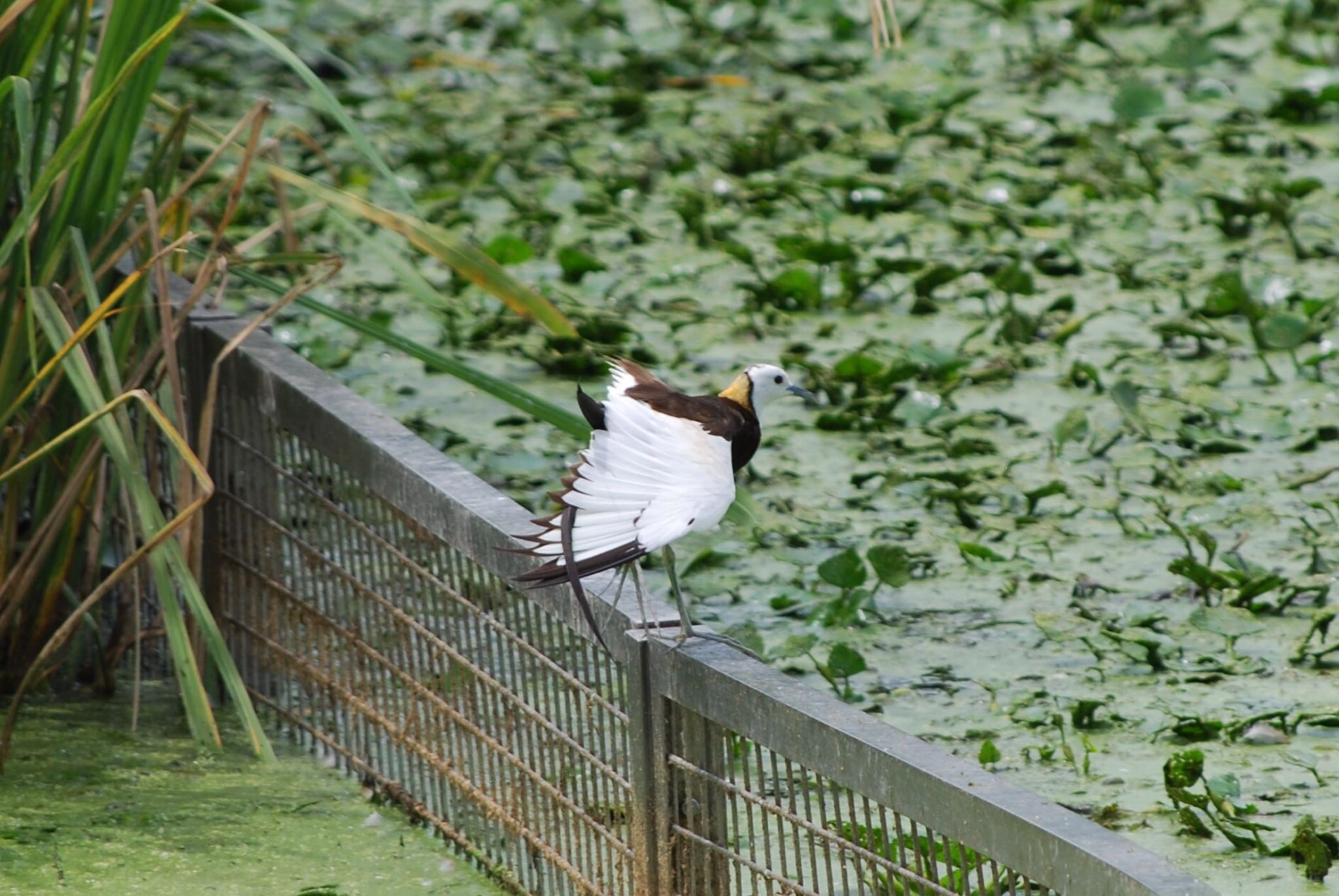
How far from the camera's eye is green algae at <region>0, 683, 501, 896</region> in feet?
8.33

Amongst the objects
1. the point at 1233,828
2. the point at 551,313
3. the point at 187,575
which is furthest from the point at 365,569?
the point at 1233,828

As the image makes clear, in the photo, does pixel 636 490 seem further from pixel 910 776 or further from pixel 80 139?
pixel 80 139

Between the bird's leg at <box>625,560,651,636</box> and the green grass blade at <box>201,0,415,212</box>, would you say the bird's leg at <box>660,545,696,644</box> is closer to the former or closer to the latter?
the bird's leg at <box>625,560,651,636</box>

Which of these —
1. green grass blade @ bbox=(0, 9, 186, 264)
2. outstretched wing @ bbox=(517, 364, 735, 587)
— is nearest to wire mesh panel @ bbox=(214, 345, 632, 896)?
outstretched wing @ bbox=(517, 364, 735, 587)

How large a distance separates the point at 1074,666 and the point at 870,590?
38 centimetres

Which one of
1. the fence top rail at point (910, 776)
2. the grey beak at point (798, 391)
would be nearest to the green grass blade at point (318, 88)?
the grey beak at point (798, 391)

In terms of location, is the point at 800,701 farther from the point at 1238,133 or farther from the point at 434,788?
the point at 1238,133

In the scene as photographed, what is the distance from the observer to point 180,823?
2.70 metres

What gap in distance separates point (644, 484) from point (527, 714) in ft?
1.77

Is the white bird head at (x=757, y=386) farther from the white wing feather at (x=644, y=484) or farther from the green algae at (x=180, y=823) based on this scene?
the green algae at (x=180, y=823)

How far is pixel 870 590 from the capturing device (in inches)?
130

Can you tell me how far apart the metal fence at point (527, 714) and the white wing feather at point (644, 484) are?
0.19m

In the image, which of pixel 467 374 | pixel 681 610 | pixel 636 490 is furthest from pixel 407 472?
pixel 636 490

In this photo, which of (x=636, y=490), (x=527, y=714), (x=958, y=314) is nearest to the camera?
(x=636, y=490)
